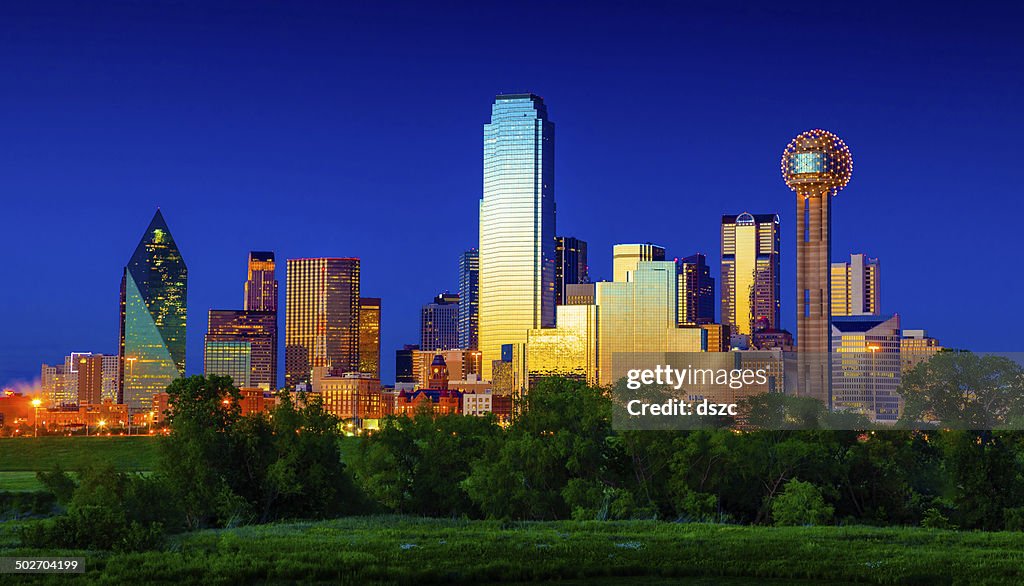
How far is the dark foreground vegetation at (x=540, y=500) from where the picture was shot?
44.5 metres

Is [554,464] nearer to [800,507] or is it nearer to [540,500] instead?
[540,500]

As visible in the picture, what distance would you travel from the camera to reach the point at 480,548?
157ft

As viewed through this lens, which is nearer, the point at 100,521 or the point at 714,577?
the point at 714,577

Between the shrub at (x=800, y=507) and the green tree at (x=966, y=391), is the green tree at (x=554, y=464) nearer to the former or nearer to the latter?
the shrub at (x=800, y=507)

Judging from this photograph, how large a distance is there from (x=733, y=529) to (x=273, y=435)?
28737 millimetres

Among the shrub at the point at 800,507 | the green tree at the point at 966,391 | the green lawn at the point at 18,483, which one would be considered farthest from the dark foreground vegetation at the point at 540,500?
the green lawn at the point at 18,483

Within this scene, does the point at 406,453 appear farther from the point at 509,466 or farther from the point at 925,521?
the point at 925,521

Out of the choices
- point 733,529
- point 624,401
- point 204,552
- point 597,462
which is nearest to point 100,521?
point 204,552

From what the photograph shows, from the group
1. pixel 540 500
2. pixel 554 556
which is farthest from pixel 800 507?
pixel 554 556

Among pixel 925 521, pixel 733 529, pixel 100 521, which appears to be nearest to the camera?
pixel 100 521

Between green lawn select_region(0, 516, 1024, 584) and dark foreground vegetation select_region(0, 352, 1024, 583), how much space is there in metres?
0.13

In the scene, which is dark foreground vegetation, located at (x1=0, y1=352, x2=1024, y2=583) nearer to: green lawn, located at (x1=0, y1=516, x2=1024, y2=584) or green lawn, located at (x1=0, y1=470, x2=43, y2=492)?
green lawn, located at (x1=0, y1=516, x2=1024, y2=584)

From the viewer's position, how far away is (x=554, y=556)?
45938 mm

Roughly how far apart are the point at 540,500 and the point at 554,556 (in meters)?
27.5
